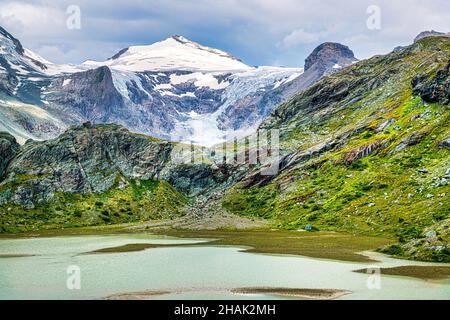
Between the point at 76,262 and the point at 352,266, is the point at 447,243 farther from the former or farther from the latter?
the point at 76,262

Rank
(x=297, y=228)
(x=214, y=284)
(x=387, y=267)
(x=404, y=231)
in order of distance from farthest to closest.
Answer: (x=297, y=228)
(x=404, y=231)
(x=387, y=267)
(x=214, y=284)

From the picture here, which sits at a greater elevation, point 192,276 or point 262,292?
point 192,276

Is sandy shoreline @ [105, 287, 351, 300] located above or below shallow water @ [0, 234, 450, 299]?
below

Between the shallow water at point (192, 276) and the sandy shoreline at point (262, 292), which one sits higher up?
the shallow water at point (192, 276)

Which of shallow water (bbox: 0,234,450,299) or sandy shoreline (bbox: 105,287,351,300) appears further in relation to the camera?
shallow water (bbox: 0,234,450,299)

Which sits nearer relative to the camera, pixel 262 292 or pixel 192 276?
pixel 262 292

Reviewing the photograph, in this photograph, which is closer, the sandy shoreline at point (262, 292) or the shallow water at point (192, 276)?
the sandy shoreline at point (262, 292)
